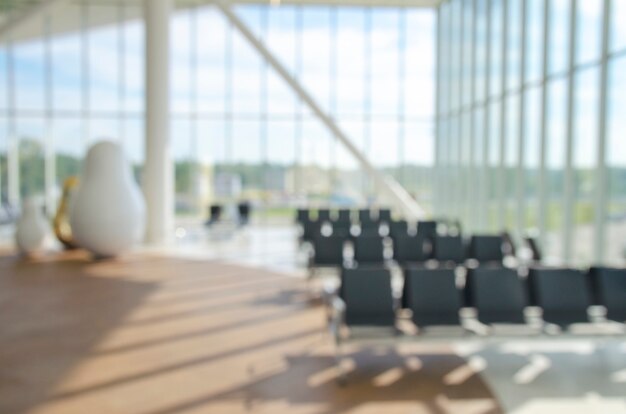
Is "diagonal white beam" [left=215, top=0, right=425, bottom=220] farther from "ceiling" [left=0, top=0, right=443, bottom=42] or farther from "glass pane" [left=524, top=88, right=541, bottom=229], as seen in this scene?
"glass pane" [left=524, top=88, right=541, bottom=229]

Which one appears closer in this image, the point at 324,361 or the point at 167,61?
the point at 324,361

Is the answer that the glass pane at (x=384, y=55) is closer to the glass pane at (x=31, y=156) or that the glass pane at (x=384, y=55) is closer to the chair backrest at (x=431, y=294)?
the glass pane at (x=31, y=156)

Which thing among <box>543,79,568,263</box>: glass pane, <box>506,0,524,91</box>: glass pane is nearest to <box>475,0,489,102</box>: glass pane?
<box>506,0,524,91</box>: glass pane

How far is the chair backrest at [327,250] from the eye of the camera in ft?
27.7

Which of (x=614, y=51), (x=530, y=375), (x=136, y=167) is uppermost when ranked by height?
(x=614, y=51)

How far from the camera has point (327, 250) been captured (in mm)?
8469

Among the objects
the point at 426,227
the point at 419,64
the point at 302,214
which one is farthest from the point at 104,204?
the point at 419,64

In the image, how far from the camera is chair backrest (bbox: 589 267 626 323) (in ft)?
17.8

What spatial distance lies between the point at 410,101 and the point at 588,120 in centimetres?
1012

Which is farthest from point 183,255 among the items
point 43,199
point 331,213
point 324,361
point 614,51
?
point 43,199

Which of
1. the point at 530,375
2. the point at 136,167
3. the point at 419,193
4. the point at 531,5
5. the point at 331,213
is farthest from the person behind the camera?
the point at 136,167

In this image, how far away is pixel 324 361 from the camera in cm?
539

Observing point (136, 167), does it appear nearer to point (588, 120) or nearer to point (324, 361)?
point (588, 120)

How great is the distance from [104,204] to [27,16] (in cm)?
883
